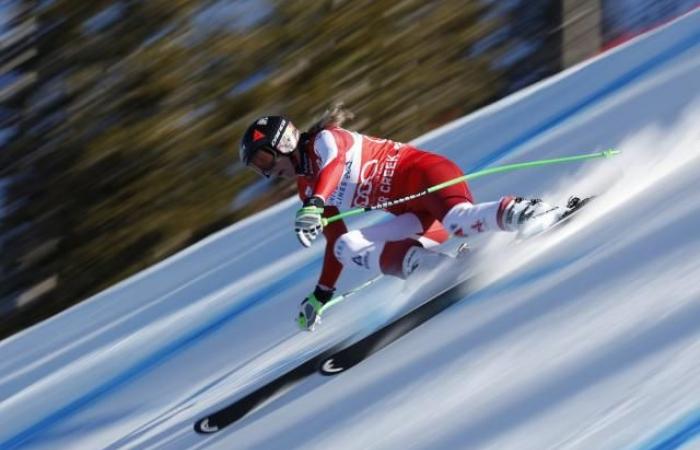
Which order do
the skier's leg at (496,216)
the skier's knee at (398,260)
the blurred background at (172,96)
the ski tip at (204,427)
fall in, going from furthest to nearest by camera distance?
the blurred background at (172,96)
the ski tip at (204,427)
the skier's knee at (398,260)
the skier's leg at (496,216)

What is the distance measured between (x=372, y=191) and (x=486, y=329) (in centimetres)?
67

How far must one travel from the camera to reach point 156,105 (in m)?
8.73

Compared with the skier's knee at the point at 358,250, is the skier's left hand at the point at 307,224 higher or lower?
lower

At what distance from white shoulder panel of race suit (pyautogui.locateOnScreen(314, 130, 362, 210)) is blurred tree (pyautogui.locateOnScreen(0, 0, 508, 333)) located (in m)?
4.71

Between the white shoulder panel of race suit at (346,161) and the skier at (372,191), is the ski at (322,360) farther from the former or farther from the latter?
the white shoulder panel of race suit at (346,161)

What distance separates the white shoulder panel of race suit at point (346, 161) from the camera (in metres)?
3.96

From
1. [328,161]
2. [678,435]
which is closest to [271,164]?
[328,161]

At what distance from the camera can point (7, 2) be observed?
8.47 m

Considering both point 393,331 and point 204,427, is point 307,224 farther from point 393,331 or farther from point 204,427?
point 204,427

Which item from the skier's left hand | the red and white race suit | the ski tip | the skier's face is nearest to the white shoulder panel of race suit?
the red and white race suit

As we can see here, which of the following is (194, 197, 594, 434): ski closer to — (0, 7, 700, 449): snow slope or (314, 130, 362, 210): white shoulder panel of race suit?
(0, 7, 700, 449): snow slope

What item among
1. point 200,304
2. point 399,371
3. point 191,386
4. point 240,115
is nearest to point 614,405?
point 399,371

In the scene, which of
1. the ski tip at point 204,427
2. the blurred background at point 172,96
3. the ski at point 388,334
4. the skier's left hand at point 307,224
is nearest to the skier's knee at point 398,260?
the ski at point 388,334

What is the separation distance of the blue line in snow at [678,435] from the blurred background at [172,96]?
6.28m
